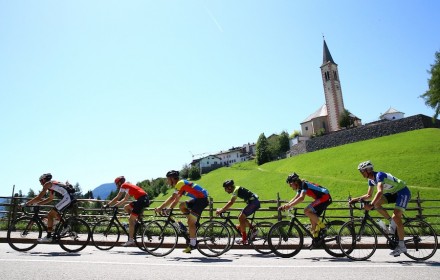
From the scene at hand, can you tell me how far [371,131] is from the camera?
6925 centimetres

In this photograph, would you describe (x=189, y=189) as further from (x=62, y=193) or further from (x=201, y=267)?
(x=62, y=193)

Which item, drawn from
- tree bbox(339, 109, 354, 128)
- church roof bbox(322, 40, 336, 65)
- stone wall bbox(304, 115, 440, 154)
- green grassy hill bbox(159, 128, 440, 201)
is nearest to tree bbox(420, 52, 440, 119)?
green grassy hill bbox(159, 128, 440, 201)

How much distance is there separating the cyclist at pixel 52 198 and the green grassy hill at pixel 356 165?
35391 mm

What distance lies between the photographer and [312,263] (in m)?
7.21

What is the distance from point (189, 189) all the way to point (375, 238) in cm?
483

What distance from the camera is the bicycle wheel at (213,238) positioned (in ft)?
28.0

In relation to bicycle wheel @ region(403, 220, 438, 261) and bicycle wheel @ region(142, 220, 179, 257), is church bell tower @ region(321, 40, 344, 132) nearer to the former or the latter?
bicycle wheel @ region(403, 220, 438, 261)

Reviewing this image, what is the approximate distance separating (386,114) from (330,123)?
2507 centimetres

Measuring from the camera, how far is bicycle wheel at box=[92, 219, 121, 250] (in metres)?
9.91

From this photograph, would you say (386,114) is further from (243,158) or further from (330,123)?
(243,158)

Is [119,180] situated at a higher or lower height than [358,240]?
higher

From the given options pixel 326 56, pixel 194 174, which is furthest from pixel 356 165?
pixel 326 56

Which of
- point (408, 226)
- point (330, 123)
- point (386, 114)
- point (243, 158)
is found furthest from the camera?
point (243, 158)

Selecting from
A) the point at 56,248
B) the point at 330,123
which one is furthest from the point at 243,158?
the point at 56,248
